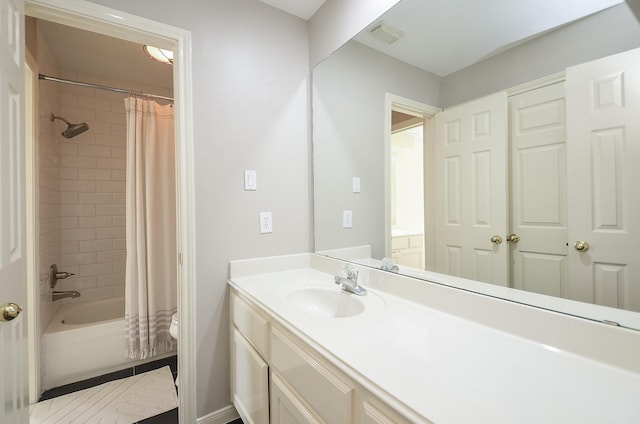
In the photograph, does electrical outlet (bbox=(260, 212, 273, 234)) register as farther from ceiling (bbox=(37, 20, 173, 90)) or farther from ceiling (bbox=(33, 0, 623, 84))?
ceiling (bbox=(37, 20, 173, 90))

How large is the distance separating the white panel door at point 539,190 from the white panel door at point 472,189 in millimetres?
37

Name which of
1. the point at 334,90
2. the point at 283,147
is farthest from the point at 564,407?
the point at 334,90

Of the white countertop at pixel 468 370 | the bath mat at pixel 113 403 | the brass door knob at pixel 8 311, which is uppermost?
the brass door knob at pixel 8 311

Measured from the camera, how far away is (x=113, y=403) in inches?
66.0

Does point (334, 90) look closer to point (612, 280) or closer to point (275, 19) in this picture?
point (275, 19)

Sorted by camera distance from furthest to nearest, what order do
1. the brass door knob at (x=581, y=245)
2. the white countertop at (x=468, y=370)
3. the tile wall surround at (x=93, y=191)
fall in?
the tile wall surround at (x=93, y=191) < the brass door knob at (x=581, y=245) < the white countertop at (x=468, y=370)

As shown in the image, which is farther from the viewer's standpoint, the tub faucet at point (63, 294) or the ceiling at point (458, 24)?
the tub faucet at point (63, 294)

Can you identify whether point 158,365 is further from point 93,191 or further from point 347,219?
point 347,219

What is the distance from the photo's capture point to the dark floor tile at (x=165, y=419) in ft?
5.03

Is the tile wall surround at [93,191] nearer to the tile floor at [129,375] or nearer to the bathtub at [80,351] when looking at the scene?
the bathtub at [80,351]

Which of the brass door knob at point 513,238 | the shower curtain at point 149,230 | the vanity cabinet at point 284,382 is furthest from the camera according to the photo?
the shower curtain at point 149,230

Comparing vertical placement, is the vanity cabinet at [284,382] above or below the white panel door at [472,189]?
below

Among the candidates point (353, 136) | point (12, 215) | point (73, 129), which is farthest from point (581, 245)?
point (73, 129)

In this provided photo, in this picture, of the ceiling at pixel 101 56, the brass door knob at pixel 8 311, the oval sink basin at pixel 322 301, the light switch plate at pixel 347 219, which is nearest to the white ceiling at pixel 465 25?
the light switch plate at pixel 347 219
